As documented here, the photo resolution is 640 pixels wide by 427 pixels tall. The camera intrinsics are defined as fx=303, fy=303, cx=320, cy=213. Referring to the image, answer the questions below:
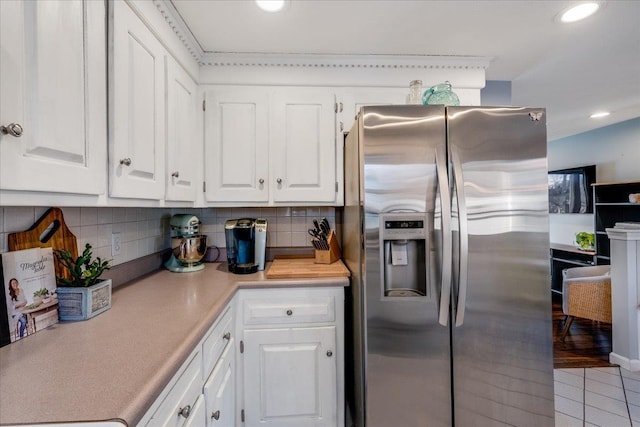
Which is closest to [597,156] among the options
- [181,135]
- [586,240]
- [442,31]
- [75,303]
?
[586,240]

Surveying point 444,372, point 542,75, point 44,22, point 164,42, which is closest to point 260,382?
point 444,372

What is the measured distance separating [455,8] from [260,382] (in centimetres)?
215

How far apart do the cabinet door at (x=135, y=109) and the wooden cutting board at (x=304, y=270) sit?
743 millimetres

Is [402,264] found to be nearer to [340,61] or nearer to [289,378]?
[289,378]

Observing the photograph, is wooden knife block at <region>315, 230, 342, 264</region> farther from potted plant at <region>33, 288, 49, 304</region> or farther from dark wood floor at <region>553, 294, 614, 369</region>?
dark wood floor at <region>553, 294, 614, 369</region>

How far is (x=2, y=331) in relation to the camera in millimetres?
878

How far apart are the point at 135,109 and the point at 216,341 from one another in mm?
986

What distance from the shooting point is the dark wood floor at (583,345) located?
2654mm

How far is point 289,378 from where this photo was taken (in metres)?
1.64

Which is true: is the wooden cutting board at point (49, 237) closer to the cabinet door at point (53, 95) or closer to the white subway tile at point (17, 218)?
the white subway tile at point (17, 218)

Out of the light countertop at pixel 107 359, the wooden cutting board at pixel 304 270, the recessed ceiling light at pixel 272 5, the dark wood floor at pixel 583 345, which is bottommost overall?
the dark wood floor at pixel 583 345

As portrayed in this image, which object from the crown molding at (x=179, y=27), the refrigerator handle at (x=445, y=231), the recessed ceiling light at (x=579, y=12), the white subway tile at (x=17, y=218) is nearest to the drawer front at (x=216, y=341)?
the white subway tile at (x=17, y=218)

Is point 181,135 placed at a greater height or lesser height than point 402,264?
greater

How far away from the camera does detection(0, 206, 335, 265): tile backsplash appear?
1.08 metres
